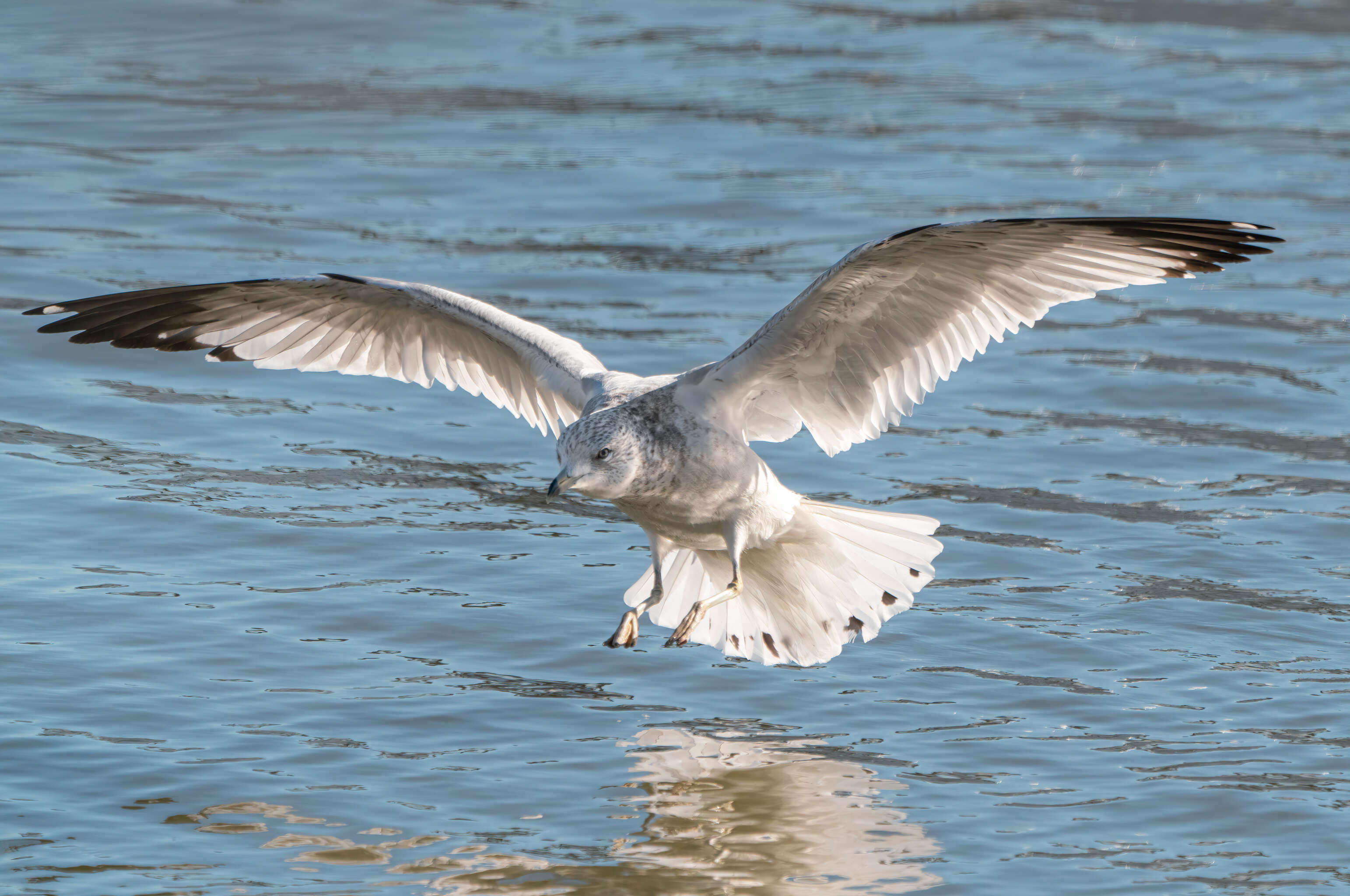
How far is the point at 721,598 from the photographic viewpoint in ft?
22.6

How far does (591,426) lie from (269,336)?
203cm

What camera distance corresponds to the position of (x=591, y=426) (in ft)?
21.6

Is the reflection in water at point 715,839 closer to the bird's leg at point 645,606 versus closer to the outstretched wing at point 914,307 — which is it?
the bird's leg at point 645,606

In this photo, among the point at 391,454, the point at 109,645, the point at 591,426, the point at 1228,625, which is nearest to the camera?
the point at 591,426

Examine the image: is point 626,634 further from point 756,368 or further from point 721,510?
point 756,368

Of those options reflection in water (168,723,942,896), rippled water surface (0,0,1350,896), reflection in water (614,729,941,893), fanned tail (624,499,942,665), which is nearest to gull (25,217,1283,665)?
fanned tail (624,499,942,665)

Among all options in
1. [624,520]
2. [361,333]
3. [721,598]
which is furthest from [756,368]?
[624,520]

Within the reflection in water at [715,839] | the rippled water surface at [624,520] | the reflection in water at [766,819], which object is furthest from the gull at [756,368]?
the reflection in water at [715,839]

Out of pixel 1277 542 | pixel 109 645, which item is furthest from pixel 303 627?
pixel 1277 542

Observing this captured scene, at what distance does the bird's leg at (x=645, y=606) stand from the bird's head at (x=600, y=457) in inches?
19.5

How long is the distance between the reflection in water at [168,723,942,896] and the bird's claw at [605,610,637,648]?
0.35 metres

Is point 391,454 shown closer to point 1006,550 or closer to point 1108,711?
point 1006,550

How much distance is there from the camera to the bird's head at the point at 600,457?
6465 millimetres

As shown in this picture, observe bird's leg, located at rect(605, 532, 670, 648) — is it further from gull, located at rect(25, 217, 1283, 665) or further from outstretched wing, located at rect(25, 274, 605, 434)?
outstretched wing, located at rect(25, 274, 605, 434)
